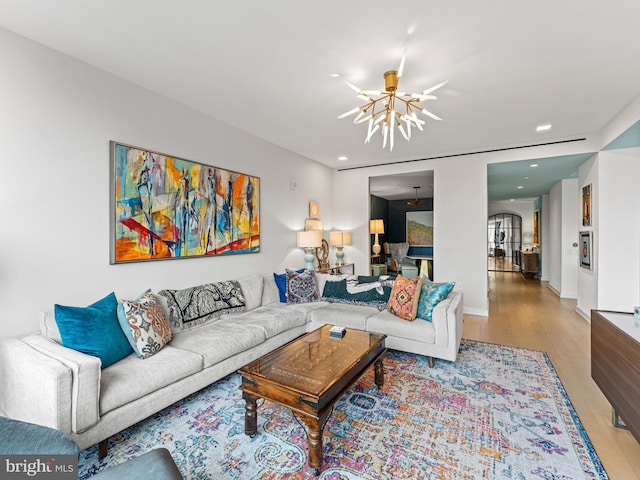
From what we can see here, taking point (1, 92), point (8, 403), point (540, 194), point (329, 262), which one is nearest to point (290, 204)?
point (329, 262)

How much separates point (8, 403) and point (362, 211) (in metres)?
5.26

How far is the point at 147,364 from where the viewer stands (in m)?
2.13

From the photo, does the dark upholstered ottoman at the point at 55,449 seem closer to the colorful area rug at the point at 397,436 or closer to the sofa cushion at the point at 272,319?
the colorful area rug at the point at 397,436

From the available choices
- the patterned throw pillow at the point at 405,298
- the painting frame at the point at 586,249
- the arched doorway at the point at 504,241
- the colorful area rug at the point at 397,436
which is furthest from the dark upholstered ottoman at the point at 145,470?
the arched doorway at the point at 504,241

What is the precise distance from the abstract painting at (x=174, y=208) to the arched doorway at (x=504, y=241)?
1077 cm

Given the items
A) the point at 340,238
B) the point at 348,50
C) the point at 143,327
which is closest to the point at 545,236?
the point at 340,238

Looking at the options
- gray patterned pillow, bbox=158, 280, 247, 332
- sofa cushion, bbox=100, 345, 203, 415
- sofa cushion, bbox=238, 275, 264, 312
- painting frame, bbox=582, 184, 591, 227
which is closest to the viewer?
sofa cushion, bbox=100, 345, 203, 415

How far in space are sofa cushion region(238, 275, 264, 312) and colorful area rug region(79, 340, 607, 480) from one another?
1.06 metres

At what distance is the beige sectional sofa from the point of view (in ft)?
5.44

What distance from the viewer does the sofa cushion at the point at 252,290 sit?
367 cm

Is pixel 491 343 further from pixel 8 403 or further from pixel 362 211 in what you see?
pixel 8 403

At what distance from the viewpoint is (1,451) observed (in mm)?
1043

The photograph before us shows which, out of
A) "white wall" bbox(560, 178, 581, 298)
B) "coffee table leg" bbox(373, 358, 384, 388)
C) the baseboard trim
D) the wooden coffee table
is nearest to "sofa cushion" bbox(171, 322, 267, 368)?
the wooden coffee table

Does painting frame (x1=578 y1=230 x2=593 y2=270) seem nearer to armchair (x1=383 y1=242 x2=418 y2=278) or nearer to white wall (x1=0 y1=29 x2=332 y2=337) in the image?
armchair (x1=383 y1=242 x2=418 y2=278)
